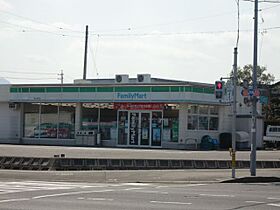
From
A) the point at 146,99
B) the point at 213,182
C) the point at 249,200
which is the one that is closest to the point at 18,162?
the point at 213,182

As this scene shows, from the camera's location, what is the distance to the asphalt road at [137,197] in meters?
14.2

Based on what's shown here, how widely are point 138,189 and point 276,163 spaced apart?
1307 cm

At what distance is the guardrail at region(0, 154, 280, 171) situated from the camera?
29.3 m

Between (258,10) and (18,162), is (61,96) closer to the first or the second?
(18,162)

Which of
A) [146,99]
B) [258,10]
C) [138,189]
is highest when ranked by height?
[258,10]

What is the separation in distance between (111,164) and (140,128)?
43.5 ft

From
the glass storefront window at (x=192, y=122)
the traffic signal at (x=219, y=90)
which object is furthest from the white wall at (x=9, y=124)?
the traffic signal at (x=219, y=90)

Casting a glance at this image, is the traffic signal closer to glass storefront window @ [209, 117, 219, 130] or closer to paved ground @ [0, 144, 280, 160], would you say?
paved ground @ [0, 144, 280, 160]

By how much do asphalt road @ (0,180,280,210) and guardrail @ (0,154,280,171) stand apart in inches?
323

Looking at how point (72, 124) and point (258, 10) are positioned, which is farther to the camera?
point (72, 124)

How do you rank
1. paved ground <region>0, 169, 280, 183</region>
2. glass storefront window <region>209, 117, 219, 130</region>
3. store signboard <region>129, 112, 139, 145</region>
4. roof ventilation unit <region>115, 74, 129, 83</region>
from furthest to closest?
roof ventilation unit <region>115, 74, 129, 83</region> < glass storefront window <region>209, 117, 219, 130</region> < store signboard <region>129, 112, 139, 145</region> < paved ground <region>0, 169, 280, 183</region>

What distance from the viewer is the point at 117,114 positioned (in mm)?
43938

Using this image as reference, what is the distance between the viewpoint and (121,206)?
1424cm

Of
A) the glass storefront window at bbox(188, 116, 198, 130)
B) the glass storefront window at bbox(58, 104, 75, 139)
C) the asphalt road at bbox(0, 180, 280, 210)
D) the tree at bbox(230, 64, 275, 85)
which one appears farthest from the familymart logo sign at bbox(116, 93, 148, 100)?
the tree at bbox(230, 64, 275, 85)
